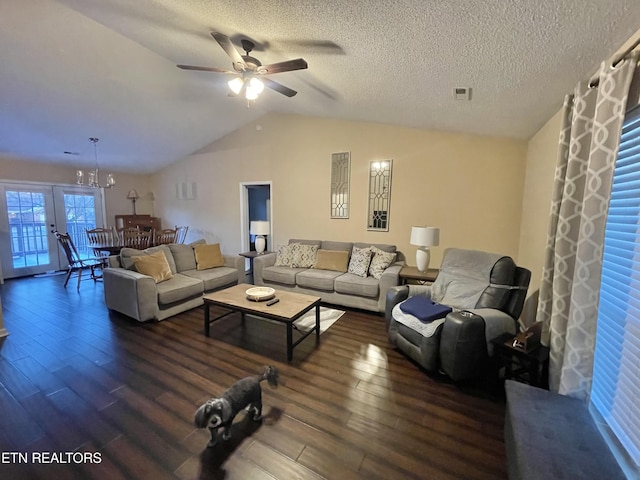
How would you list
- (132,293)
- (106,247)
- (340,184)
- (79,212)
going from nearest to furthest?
(132,293), (340,184), (106,247), (79,212)

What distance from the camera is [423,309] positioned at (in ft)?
7.82

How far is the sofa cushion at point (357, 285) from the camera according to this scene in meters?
3.52

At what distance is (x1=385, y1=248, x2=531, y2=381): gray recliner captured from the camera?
80.8 inches

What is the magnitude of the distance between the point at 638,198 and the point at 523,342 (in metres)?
1.09

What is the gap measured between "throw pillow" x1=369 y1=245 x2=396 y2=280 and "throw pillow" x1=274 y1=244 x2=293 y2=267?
137 cm

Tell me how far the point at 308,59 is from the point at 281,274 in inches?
109

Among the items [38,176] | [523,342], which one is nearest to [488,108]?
[523,342]

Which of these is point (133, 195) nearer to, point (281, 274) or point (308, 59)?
point (281, 274)

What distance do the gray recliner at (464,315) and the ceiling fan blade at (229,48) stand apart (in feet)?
8.34

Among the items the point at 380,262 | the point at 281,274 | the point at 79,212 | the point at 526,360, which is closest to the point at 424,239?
the point at 380,262

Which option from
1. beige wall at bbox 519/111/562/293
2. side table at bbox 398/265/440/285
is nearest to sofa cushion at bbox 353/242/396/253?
side table at bbox 398/265/440/285

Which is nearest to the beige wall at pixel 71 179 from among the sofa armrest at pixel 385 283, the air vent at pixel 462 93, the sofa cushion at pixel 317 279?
the sofa cushion at pixel 317 279

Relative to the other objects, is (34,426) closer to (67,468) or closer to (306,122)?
(67,468)

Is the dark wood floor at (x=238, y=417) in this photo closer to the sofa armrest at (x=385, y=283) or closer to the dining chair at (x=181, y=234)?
the sofa armrest at (x=385, y=283)
